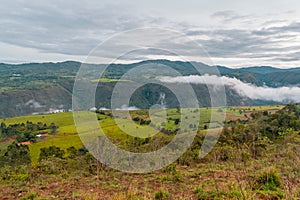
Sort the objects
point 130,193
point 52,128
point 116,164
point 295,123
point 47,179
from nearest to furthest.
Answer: point 130,193 < point 47,179 < point 116,164 < point 295,123 < point 52,128

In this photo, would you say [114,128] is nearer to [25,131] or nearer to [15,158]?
[15,158]

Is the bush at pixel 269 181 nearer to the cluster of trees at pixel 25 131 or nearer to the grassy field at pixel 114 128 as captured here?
the grassy field at pixel 114 128

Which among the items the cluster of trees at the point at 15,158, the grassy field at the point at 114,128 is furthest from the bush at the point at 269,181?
the cluster of trees at the point at 15,158

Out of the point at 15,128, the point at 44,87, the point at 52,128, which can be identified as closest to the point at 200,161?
the point at 52,128

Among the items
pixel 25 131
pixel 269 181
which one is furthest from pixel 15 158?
pixel 269 181

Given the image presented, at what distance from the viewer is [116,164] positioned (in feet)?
31.0

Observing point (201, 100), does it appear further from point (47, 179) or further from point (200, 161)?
point (47, 179)

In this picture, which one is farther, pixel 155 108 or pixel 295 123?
pixel 295 123

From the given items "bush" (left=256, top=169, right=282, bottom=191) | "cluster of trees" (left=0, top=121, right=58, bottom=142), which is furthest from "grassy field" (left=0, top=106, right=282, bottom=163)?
"bush" (left=256, top=169, right=282, bottom=191)

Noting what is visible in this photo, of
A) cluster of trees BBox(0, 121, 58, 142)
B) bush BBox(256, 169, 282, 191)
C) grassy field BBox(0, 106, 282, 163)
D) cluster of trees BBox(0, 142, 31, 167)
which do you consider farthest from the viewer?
cluster of trees BBox(0, 121, 58, 142)

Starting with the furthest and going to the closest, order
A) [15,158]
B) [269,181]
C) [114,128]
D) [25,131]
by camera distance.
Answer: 1. [25,131]
2. [15,158]
3. [114,128]
4. [269,181]

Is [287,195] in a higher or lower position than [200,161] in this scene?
higher

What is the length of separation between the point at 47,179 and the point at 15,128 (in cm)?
5198

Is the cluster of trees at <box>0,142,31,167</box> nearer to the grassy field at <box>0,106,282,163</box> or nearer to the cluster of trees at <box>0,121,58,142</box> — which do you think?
the grassy field at <box>0,106,282,163</box>
